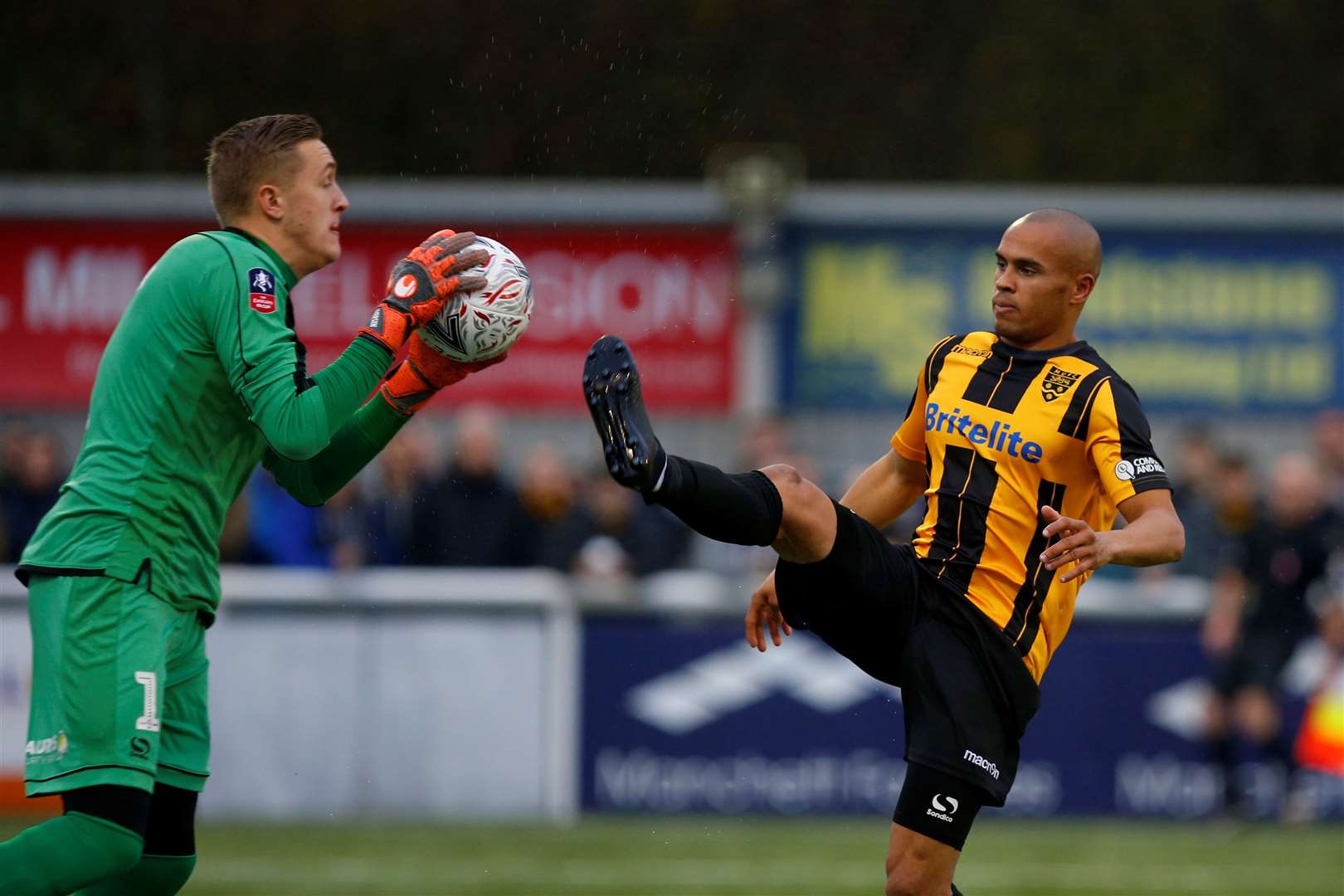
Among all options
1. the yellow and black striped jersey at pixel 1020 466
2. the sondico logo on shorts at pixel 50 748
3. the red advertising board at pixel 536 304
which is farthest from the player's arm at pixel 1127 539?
the red advertising board at pixel 536 304

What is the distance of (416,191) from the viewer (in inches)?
656

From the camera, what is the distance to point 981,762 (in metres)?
5.25

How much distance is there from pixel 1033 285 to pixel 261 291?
2.08 metres

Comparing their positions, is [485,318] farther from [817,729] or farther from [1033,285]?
[817,729]

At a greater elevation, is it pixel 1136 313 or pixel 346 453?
pixel 1136 313

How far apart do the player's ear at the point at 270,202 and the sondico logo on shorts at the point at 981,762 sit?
7.40ft

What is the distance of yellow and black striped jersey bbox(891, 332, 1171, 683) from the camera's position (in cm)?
530

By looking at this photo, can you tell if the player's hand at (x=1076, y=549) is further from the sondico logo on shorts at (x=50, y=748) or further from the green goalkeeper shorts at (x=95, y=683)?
the sondico logo on shorts at (x=50, y=748)

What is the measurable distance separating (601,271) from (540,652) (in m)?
5.83

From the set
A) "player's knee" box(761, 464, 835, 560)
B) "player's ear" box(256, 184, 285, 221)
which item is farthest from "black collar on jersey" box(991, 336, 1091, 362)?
"player's ear" box(256, 184, 285, 221)

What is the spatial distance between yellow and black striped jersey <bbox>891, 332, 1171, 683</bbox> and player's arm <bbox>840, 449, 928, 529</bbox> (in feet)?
0.81

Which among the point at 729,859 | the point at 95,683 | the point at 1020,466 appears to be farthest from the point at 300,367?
the point at 729,859

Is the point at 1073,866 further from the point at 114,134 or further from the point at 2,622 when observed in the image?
the point at 114,134

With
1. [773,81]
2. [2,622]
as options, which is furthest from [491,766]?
[773,81]
